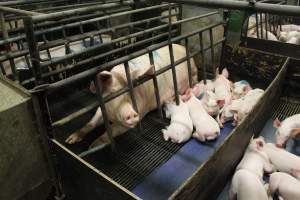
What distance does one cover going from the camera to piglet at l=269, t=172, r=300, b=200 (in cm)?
152

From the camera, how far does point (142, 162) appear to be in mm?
1872

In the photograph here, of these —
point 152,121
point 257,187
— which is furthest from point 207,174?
point 152,121

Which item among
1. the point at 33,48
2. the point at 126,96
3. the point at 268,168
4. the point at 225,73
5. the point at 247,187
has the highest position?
the point at 33,48

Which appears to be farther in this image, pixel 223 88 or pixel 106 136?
Result: pixel 223 88

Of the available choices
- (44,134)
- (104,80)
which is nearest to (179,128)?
(104,80)

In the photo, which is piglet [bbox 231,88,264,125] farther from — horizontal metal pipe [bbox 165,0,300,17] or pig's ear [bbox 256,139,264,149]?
horizontal metal pipe [bbox 165,0,300,17]

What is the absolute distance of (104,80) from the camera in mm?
1756

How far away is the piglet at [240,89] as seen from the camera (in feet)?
8.16

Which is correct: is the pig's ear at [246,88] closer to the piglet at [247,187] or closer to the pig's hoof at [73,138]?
the piglet at [247,187]

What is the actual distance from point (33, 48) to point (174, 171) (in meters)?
1.15

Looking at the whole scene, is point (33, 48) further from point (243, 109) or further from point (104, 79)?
point (243, 109)

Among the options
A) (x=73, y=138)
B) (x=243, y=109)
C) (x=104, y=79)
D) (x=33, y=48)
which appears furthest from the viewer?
(x=243, y=109)

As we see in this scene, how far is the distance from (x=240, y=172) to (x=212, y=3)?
0.95 metres

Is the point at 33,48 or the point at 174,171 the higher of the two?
the point at 33,48
